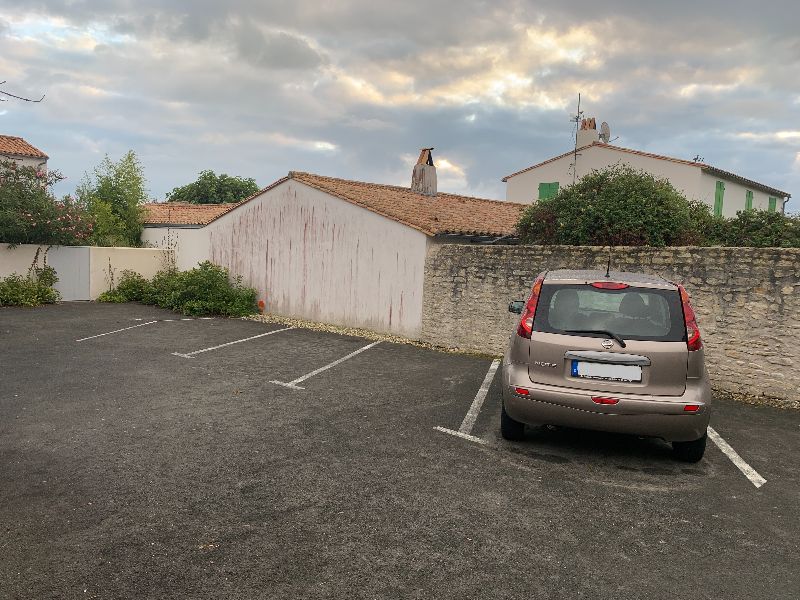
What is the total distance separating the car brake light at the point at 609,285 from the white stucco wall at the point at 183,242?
45.8 ft

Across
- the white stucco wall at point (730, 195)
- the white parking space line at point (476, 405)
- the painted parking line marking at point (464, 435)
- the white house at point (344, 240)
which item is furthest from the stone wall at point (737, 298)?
the white stucco wall at point (730, 195)

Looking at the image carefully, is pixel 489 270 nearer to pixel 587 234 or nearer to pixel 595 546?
pixel 587 234

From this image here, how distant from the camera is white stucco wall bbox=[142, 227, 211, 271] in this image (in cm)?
1670

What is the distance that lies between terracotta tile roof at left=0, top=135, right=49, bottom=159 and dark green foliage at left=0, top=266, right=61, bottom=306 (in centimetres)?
1802

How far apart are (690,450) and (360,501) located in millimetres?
3077

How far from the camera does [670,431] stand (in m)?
4.50

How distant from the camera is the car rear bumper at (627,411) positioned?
14.6ft

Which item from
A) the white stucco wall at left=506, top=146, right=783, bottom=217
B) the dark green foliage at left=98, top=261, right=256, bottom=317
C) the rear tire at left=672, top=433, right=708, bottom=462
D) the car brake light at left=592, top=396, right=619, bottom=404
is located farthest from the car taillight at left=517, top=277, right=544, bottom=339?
the white stucco wall at left=506, top=146, right=783, bottom=217

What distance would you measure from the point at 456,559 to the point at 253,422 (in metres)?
3.24

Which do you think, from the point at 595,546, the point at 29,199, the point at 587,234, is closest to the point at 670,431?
the point at 595,546

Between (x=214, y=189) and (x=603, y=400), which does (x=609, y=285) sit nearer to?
(x=603, y=400)

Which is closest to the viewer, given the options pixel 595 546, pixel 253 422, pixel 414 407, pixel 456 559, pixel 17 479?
pixel 456 559

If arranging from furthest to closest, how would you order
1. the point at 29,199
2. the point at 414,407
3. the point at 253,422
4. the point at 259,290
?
the point at 29,199
the point at 259,290
the point at 414,407
the point at 253,422

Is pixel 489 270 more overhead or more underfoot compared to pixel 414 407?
more overhead
